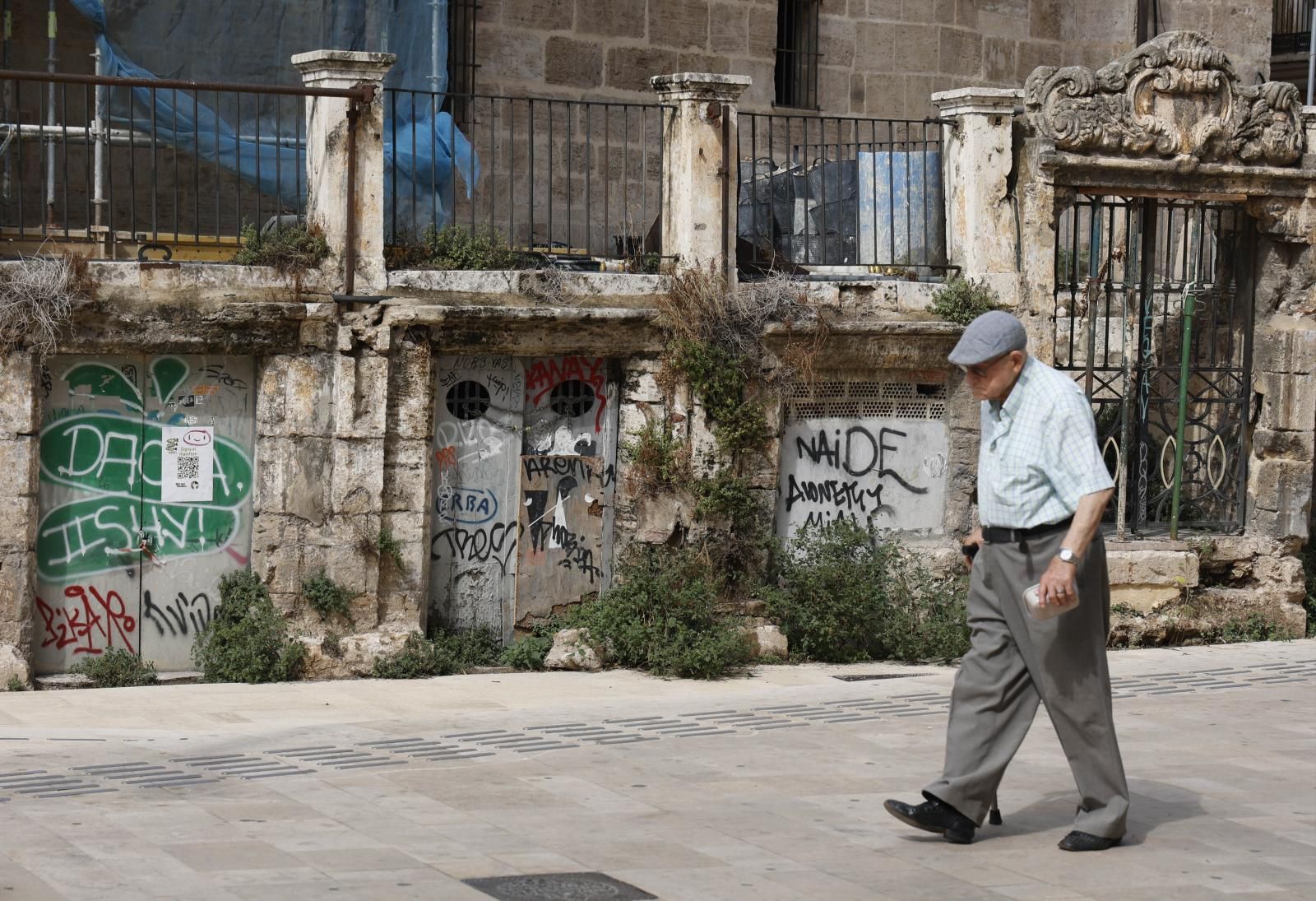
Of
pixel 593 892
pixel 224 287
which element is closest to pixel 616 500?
pixel 224 287

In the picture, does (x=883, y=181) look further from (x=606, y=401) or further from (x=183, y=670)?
(x=183, y=670)

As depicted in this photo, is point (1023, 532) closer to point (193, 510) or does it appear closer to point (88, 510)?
point (193, 510)

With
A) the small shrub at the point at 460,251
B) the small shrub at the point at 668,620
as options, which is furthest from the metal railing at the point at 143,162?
the small shrub at the point at 668,620

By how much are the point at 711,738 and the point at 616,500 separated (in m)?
3.13

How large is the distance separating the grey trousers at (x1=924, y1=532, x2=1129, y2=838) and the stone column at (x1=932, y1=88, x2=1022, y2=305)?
594 centimetres

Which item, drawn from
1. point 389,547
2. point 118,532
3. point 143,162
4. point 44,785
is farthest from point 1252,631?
point 143,162

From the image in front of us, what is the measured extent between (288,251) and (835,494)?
3837 millimetres

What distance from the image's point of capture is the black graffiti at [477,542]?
1105 cm

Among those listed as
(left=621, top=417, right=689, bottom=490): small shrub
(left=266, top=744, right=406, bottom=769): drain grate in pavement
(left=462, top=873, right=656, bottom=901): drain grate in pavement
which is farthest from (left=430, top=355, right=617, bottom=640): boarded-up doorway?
(left=462, top=873, right=656, bottom=901): drain grate in pavement

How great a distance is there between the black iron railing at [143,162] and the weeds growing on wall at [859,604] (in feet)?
12.6

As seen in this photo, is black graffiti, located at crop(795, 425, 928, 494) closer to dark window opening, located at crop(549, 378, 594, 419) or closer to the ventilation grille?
the ventilation grille

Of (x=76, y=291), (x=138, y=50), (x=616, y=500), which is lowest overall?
(x=616, y=500)

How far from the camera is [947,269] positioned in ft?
39.8

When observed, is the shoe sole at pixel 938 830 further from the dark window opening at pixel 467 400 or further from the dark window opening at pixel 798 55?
the dark window opening at pixel 798 55
